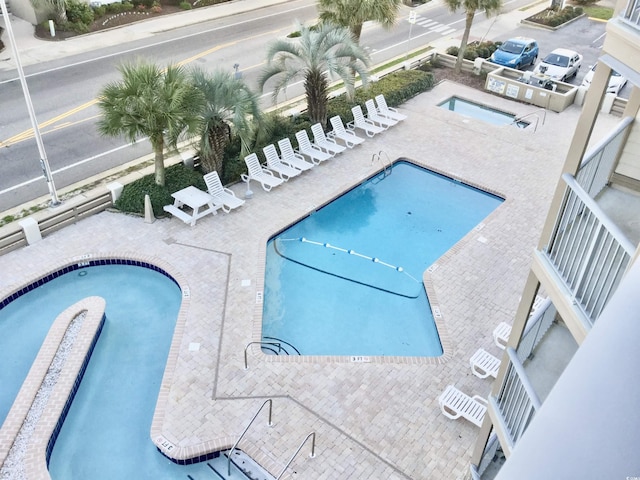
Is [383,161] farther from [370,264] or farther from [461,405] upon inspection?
[461,405]

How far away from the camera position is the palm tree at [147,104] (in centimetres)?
1530

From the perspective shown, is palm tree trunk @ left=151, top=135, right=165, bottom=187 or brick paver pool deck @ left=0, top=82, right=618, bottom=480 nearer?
brick paver pool deck @ left=0, top=82, right=618, bottom=480

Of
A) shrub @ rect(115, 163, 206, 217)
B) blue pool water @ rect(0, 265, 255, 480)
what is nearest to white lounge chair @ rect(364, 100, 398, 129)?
shrub @ rect(115, 163, 206, 217)

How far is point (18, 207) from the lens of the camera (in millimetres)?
17078

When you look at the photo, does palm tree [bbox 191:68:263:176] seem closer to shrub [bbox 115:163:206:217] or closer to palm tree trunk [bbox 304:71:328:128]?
shrub [bbox 115:163:206:217]

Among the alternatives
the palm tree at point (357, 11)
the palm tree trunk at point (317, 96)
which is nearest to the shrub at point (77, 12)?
the palm tree at point (357, 11)

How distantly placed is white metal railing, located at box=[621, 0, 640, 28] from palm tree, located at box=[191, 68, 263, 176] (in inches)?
486

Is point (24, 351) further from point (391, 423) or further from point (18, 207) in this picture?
point (391, 423)

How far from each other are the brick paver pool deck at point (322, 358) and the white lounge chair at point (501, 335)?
0.31 m

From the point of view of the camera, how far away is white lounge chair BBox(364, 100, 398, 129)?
2234cm

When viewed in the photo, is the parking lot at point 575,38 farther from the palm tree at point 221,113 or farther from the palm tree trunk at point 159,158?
the palm tree trunk at point 159,158

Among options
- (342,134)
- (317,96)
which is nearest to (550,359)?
(342,134)

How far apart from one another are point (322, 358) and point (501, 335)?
4055 mm

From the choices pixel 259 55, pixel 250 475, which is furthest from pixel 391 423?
pixel 259 55
